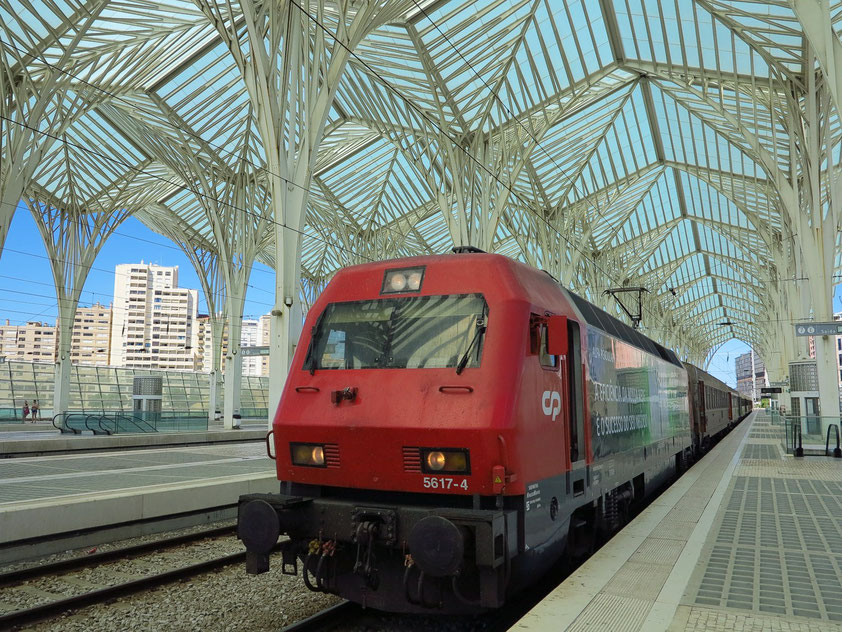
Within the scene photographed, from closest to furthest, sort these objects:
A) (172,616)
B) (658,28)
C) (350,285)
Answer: (172,616) < (350,285) < (658,28)

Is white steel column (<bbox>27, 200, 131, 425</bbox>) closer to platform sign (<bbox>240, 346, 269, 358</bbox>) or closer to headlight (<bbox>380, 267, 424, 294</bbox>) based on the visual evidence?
platform sign (<bbox>240, 346, 269, 358</bbox>)

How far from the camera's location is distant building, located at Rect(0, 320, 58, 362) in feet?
419

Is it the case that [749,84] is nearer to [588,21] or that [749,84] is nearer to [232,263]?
[588,21]

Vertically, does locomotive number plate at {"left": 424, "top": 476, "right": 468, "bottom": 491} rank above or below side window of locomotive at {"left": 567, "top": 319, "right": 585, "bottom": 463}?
below

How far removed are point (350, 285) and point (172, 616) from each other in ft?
12.0

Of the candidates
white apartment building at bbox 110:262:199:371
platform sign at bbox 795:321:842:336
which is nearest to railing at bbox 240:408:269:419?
platform sign at bbox 795:321:842:336

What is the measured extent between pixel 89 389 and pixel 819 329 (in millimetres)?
36590

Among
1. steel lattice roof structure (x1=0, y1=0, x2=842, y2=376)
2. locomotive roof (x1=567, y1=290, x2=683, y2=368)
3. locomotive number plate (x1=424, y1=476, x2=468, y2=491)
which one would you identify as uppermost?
steel lattice roof structure (x1=0, y1=0, x2=842, y2=376)

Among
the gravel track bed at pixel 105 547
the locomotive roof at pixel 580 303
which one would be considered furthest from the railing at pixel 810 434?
the gravel track bed at pixel 105 547

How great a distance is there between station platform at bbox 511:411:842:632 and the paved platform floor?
6.87 m

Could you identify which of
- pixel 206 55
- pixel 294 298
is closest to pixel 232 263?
pixel 206 55

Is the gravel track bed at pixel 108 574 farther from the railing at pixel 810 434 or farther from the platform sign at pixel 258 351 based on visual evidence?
the railing at pixel 810 434

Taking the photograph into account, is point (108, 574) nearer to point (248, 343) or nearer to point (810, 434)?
point (810, 434)

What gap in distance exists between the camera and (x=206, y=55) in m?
26.5
